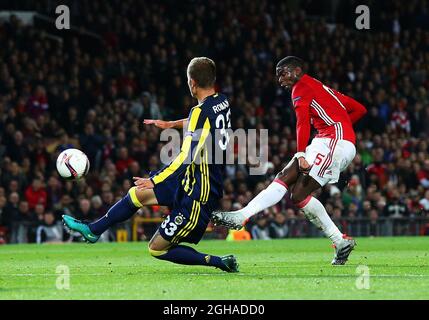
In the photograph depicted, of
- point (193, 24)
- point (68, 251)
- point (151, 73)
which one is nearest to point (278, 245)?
point (68, 251)

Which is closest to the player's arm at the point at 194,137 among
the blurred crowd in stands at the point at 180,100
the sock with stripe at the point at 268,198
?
the sock with stripe at the point at 268,198

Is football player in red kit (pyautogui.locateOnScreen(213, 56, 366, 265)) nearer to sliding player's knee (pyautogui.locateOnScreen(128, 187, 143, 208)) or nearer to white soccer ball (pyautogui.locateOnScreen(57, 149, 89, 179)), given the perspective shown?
sliding player's knee (pyautogui.locateOnScreen(128, 187, 143, 208))

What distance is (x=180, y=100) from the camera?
24250 mm

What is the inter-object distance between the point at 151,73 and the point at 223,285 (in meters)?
16.0

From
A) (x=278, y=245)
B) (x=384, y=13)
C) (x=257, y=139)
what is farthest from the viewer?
(x=384, y=13)

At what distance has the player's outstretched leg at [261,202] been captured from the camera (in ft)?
36.1

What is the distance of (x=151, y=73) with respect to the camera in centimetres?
2497

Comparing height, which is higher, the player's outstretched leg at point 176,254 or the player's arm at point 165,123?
the player's arm at point 165,123

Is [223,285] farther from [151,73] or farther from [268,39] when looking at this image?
[268,39]

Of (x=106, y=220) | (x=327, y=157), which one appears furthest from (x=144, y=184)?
(x=327, y=157)

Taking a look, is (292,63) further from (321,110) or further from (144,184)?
(144,184)

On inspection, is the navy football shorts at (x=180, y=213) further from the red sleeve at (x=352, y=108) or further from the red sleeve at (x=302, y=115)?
the red sleeve at (x=352, y=108)

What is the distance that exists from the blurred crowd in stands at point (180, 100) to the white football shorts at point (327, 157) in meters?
9.09

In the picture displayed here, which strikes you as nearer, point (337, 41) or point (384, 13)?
point (337, 41)
